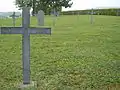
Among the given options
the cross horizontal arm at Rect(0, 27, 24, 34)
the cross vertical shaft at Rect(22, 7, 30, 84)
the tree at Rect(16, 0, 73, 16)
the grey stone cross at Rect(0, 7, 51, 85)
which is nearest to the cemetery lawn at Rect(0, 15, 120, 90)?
the cross vertical shaft at Rect(22, 7, 30, 84)

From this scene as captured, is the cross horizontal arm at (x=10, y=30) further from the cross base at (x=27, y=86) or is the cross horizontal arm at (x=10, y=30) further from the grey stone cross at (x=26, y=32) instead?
the cross base at (x=27, y=86)

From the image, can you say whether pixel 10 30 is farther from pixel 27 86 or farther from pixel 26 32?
pixel 27 86

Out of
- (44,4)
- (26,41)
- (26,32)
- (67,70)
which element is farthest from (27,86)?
(44,4)

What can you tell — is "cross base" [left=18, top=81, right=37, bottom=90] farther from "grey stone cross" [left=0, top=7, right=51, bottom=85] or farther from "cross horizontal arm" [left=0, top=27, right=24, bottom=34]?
"cross horizontal arm" [left=0, top=27, right=24, bottom=34]

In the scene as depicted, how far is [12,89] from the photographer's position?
5895 millimetres

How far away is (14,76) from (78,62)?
2157mm

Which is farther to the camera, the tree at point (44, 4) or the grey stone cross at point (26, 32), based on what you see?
the tree at point (44, 4)

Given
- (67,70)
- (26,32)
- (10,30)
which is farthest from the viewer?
(67,70)

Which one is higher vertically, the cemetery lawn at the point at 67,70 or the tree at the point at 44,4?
the tree at the point at 44,4

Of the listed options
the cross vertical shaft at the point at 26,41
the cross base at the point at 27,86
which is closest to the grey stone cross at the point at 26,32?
the cross vertical shaft at the point at 26,41

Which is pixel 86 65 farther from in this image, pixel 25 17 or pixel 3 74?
pixel 25 17

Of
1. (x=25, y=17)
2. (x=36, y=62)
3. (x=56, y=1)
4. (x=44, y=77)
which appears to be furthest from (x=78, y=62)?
(x=56, y=1)

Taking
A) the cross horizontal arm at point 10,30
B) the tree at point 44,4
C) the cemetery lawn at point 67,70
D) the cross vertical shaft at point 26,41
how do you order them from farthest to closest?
1. the tree at point 44,4
2. the cemetery lawn at point 67,70
3. the cross horizontal arm at point 10,30
4. the cross vertical shaft at point 26,41

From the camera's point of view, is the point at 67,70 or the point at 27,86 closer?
the point at 27,86
